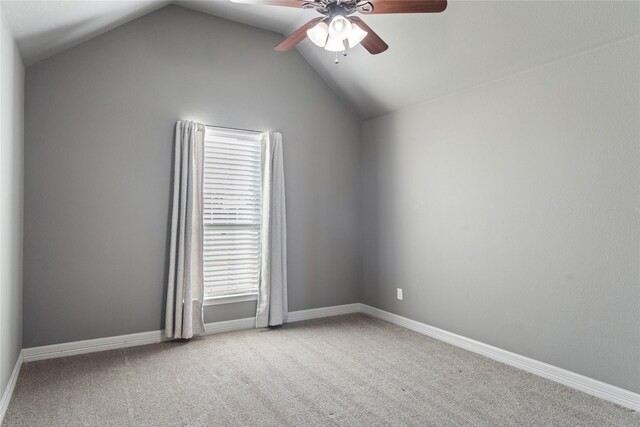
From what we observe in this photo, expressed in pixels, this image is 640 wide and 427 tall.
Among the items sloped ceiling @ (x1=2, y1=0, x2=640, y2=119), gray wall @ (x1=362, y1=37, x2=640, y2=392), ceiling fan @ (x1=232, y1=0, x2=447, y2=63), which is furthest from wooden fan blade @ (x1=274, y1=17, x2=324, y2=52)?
gray wall @ (x1=362, y1=37, x2=640, y2=392)

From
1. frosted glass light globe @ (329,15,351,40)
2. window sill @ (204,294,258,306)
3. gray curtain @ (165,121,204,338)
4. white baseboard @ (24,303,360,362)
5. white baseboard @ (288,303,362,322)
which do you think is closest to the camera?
frosted glass light globe @ (329,15,351,40)

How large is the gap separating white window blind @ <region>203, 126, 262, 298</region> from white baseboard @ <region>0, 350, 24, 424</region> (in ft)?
5.38

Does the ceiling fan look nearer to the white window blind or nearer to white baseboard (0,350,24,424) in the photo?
the white window blind

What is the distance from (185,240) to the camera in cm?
413

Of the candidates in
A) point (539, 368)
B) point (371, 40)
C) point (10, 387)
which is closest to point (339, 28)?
point (371, 40)

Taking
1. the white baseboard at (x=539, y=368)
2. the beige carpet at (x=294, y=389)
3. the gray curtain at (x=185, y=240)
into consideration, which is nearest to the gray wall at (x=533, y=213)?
the white baseboard at (x=539, y=368)

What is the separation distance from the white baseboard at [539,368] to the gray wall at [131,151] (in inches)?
58.4

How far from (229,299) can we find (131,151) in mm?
1797

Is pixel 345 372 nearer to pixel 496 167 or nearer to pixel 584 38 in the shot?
pixel 496 167

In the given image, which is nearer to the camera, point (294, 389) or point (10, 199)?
point (10, 199)

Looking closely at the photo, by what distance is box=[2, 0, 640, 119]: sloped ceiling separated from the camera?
111 inches

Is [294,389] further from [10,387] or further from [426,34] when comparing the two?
[426,34]

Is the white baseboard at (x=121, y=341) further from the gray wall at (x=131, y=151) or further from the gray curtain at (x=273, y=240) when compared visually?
the gray curtain at (x=273, y=240)

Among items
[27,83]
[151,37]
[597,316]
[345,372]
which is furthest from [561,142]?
[27,83]
